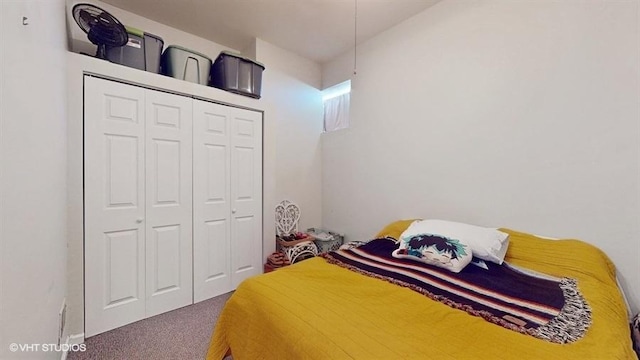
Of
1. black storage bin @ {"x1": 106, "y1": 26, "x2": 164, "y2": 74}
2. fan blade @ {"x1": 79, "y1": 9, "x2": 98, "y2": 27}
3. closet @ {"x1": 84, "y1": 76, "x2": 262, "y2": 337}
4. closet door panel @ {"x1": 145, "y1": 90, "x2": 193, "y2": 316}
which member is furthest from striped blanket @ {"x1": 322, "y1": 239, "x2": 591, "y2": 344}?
fan blade @ {"x1": 79, "y1": 9, "x2": 98, "y2": 27}

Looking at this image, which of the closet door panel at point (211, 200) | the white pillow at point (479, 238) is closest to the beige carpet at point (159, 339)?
the closet door panel at point (211, 200)

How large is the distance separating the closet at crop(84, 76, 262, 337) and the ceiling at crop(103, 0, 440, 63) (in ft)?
3.18

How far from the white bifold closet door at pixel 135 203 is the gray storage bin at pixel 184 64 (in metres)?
0.26

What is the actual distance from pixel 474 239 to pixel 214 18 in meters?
3.07

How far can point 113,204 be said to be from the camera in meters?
1.79

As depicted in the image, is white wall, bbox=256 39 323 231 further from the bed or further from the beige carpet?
the bed

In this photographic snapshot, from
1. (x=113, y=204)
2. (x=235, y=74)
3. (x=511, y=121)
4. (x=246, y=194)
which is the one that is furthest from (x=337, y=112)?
(x=113, y=204)

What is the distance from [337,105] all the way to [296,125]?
0.65 m

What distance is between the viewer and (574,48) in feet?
5.35

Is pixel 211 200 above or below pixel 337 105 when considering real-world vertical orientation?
below

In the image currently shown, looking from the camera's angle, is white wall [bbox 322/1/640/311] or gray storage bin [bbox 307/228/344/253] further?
gray storage bin [bbox 307/228/344/253]

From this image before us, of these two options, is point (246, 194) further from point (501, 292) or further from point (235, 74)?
point (501, 292)

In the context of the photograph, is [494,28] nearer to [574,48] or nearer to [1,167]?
[574,48]

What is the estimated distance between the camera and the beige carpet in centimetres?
156
